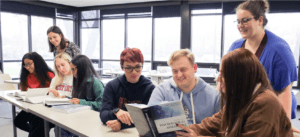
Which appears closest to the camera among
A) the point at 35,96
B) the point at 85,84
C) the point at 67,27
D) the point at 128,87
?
the point at 128,87

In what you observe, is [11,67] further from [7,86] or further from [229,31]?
[229,31]

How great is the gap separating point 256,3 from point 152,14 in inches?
232

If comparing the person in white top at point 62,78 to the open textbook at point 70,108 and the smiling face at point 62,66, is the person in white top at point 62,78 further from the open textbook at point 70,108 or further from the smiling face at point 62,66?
the open textbook at point 70,108

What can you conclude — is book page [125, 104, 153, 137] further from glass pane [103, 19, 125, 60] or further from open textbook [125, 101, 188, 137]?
glass pane [103, 19, 125, 60]

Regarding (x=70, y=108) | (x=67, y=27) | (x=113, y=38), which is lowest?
(x=70, y=108)

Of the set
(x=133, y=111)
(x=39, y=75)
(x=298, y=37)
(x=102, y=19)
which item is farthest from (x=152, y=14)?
(x=133, y=111)

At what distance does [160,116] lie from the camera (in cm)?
109

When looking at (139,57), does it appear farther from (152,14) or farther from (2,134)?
(152,14)

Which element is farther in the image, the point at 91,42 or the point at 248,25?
the point at 91,42

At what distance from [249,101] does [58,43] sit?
294 cm

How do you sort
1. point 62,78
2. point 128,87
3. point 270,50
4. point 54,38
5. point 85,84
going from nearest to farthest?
point 270,50 → point 128,87 → point 85,84 → point 62,78 → point 54,38

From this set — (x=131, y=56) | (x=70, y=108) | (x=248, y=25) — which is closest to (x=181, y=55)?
(x=131, y=56)

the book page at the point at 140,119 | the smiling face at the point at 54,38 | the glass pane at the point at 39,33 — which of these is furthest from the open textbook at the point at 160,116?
the glass pane at the point at 39,33

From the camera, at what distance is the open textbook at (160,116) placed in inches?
41.9
